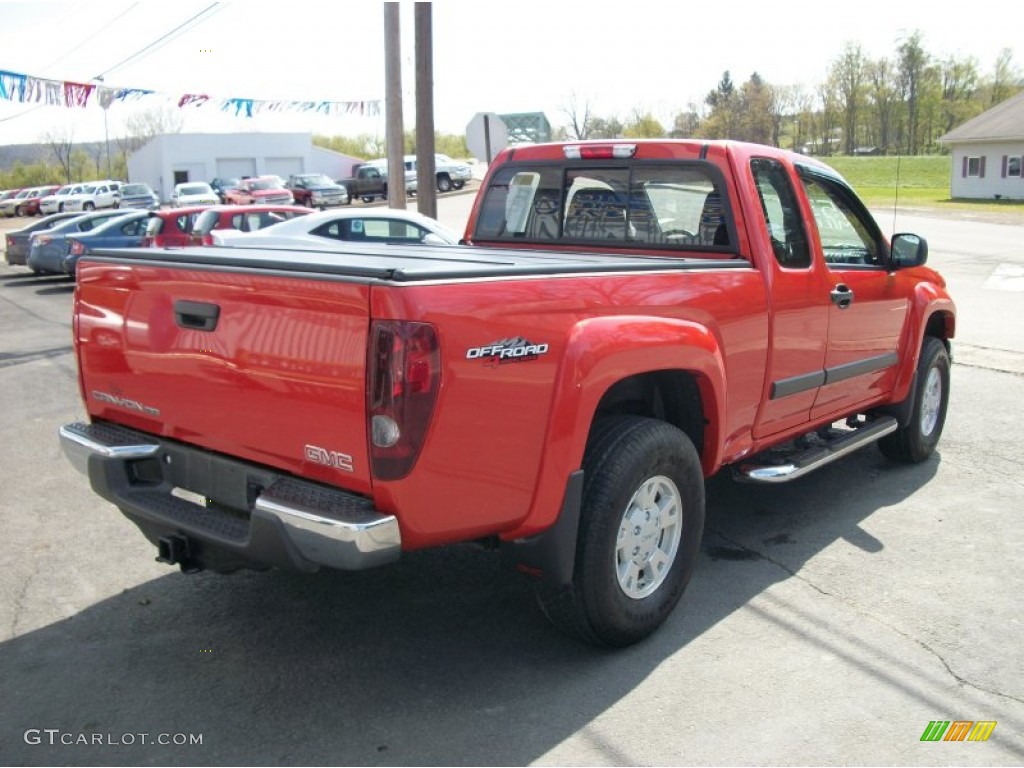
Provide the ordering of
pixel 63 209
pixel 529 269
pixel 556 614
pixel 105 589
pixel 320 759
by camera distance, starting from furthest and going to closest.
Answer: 1. pixel 63 209
2. pixel 105 589
3. pixel 556 614
4. pixel 529 269
5. pixel 320 759

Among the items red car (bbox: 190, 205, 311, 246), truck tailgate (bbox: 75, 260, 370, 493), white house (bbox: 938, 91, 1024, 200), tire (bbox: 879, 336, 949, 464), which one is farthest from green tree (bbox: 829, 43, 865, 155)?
truck tailgate (bbox: 75, 260, 370, 493)

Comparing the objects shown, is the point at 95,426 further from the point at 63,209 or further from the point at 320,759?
the point at 63,209

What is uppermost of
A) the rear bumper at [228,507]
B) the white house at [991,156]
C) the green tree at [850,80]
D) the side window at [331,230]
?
the green tree at [850,80]

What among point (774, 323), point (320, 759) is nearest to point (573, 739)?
point (320, 759)

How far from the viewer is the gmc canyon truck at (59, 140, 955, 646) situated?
10.2 ft

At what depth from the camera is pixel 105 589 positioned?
15.2ft

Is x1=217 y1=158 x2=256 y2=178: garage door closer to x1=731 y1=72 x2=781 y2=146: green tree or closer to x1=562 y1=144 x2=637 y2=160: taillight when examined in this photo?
x1=731 y1=72 x2=781 y2=146: green tree

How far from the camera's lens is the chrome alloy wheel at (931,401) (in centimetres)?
651

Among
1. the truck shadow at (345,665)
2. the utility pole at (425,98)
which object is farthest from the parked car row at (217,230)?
the truck shadow at (345,665)

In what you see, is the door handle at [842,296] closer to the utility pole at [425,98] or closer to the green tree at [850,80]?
the utility pole at [425,98]

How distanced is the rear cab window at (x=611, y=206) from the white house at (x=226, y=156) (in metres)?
64.1

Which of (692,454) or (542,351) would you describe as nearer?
(542,351)

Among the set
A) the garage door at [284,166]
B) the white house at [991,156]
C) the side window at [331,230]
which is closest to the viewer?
the side window at [331,230]

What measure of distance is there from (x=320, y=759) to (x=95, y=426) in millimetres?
1801
